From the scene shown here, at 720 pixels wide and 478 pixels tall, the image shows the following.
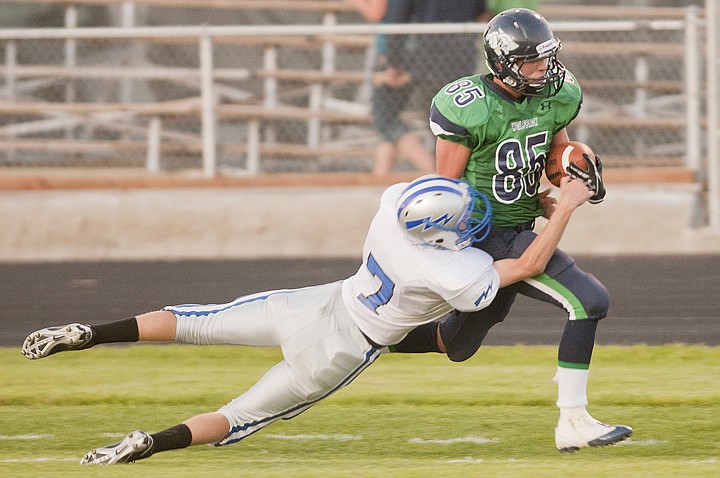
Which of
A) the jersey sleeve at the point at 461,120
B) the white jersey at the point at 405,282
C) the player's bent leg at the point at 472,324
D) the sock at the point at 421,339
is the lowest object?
the sock at the point at 421,339

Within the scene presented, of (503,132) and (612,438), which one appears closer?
(612,438)

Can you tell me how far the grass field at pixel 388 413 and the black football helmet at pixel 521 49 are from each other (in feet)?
4.64

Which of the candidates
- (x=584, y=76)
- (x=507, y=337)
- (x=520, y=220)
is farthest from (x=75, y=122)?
(x=520, y=220)

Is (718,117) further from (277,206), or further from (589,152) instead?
(589,152)

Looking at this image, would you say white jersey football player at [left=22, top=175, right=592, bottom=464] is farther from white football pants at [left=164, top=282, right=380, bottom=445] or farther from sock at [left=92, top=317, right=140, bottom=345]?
sock at [left=92, top=317, right=140, bottom=345]

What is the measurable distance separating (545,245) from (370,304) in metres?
0.68

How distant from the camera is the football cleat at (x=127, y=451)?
4988mm

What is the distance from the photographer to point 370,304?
16.6 feet

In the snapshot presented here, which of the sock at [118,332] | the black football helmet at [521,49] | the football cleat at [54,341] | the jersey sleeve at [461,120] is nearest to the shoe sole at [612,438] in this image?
the jersey sleeve at [461,120]

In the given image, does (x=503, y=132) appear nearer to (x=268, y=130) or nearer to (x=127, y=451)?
(x=127, y=451)

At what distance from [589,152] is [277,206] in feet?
19.6

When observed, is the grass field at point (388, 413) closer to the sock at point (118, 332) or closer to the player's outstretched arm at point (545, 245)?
the sock at point (118, 332)

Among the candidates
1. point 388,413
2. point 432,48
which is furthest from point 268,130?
point 388,413

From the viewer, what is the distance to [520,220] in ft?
18.0
